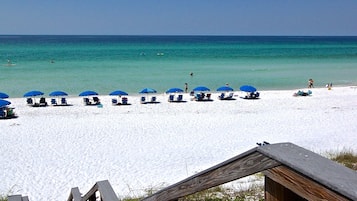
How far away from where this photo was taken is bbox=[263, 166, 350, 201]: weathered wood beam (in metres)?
1.05

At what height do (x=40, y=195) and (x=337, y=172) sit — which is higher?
(x=337, y=172)

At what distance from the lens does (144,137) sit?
1306cm

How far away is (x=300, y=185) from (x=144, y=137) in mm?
12032

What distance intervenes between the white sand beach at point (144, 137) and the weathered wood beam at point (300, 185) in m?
6.34

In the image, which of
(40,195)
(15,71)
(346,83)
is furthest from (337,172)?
(15,71)

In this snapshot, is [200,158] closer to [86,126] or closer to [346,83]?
[86,126]

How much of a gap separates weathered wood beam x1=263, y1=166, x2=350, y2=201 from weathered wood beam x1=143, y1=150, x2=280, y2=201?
1.2 inches

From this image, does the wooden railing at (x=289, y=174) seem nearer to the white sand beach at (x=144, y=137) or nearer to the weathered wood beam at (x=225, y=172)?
the weathered wood beam at (x=225, y=172)

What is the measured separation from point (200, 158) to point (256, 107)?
9056 mm

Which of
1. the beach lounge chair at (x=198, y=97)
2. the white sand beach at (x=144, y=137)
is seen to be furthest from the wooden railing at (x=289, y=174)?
the beach lounge chair at (x=198, y=97)

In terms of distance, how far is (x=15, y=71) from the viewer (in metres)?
38.1

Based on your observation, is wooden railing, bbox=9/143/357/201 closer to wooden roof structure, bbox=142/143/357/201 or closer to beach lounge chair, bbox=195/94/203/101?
wooden roof structure, bbox=142/143/357/201

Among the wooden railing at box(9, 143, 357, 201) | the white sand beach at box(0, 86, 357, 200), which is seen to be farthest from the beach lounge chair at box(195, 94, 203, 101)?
the wooden railing at box(9, 143, 357, 201)

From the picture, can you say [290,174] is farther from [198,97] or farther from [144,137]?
[198,97]
